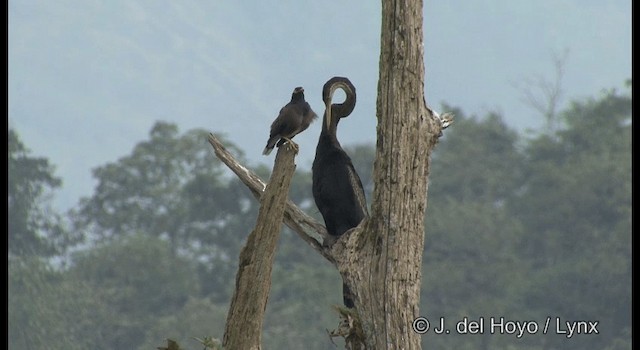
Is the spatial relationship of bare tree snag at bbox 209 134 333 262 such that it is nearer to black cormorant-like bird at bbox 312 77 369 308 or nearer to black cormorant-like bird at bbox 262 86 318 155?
black cormorant-like bird at bbox 262 86 318 155

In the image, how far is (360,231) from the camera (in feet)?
32.5

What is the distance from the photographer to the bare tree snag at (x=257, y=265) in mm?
9438

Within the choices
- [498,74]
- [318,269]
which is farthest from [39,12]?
[318,269]

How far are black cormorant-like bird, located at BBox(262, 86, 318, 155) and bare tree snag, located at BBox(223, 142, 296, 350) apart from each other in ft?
2.39

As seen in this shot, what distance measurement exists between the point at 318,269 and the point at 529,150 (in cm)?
1414

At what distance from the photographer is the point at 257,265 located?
9469 millimetres

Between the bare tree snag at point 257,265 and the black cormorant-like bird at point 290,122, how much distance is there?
0.73 meters

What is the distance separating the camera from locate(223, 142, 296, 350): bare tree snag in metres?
9.44

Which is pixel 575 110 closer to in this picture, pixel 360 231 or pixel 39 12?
pixel 360 231

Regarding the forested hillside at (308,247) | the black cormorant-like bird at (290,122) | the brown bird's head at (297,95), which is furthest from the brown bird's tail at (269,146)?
the forested hillside at (308,247)

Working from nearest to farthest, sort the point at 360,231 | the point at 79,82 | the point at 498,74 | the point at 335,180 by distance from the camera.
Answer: the point at 360,231
the point at 335,180
the point at 79,82
the point at 498,74

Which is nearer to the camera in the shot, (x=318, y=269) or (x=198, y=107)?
(x=318, y=269)

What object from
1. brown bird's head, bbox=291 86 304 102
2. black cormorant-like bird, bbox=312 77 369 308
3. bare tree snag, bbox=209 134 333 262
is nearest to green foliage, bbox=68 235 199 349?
black cormorant-like bird, bbox=312 77 369 308
